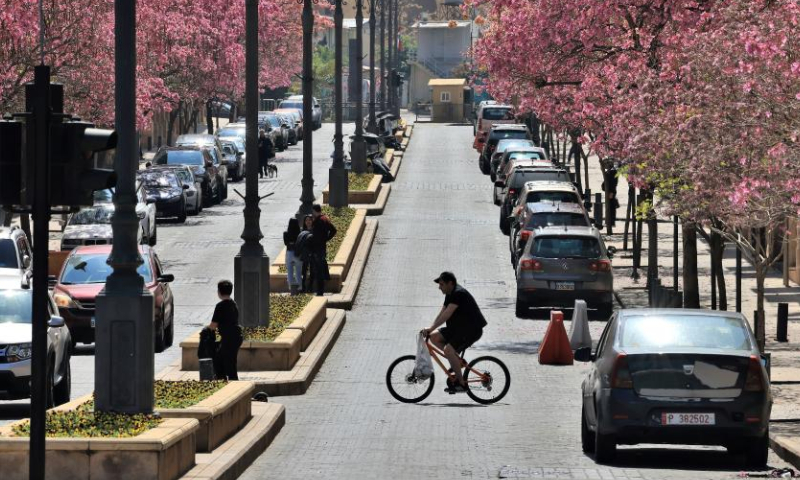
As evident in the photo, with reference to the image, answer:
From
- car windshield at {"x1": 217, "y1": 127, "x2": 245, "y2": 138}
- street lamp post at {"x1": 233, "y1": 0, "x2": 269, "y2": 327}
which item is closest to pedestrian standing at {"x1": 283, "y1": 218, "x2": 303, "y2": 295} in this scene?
street lamp post at {"x1": 233, "y1": 0, "x2": 269, "y2": 327}

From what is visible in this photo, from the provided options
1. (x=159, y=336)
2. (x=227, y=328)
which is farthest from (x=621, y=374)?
(x=159, y=336)

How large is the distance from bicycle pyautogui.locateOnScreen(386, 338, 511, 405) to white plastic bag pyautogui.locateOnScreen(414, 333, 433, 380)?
0.26ft

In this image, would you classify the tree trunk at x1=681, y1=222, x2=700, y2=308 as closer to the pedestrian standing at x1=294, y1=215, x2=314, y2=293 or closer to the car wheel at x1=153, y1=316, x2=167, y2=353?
the pedestrian standing at x1=294, y1=215, x2=314, y2=293

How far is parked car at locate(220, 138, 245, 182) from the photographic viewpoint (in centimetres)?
6762

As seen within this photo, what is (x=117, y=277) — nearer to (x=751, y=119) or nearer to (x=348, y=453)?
(x=348, y=453)

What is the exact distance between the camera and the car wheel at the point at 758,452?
52.8ft

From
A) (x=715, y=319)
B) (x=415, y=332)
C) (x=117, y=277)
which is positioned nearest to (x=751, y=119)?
(x=715, y=319)

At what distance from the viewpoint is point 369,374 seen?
24.8 meters

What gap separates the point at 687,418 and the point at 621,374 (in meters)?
0.69

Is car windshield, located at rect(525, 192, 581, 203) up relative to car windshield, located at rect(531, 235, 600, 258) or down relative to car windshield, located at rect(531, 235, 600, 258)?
up

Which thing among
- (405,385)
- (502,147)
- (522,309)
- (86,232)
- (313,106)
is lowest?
(522,309)

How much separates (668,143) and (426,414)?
7.35 m

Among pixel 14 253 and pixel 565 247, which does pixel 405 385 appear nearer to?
pixel 14 253

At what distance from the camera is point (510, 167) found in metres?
52.8
